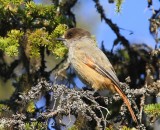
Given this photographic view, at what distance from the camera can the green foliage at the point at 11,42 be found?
5797mm

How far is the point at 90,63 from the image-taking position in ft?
24.1

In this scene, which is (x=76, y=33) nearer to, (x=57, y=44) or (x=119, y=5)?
(x=57, y=44)

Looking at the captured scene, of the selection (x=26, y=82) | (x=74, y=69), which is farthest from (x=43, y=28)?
(x=74, y=69)

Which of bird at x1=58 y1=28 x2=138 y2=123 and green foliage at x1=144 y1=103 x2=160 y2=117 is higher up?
bird at x1=58 y1=28 x2=138 y2=123

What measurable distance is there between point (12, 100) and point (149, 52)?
1.87 metres

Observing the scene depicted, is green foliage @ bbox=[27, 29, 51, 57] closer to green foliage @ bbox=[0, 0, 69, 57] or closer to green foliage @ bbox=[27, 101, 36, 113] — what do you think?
green foliage @ bbox=[0, 0, 69, 57]

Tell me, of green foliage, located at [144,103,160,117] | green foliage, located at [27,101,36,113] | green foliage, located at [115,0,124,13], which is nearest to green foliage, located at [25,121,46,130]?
green foliage, located at [27,101,36,113]

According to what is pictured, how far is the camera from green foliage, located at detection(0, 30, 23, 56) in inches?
228

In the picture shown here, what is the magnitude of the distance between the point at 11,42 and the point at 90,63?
5.58ft

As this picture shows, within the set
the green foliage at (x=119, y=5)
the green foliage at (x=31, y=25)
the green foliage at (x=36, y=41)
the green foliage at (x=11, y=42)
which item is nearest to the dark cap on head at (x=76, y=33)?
the green foliage at (x=31, y=25)

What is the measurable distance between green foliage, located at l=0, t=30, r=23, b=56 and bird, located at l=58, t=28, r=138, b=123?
112 centimetres

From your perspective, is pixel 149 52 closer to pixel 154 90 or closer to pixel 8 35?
pixel 154 90

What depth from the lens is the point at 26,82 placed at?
641 cm

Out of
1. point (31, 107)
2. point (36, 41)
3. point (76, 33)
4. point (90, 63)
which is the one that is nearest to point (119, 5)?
point (36, 41)
